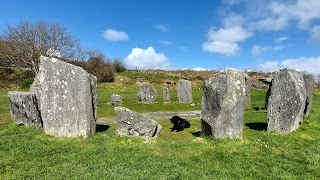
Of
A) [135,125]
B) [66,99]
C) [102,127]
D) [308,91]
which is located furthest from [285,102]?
[66,99]

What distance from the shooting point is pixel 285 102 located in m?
15.8

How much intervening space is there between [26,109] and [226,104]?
9.44 meters

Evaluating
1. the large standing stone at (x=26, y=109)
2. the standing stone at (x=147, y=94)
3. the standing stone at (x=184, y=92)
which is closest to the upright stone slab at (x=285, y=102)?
the large standing stone at (x=26, y=109)

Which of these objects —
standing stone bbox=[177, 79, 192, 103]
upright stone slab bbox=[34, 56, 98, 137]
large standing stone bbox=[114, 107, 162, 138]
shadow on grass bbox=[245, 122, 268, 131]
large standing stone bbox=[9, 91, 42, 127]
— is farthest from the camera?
standing stone bbox=[177, 79, 192, 103]

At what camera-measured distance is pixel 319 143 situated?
1388 cm

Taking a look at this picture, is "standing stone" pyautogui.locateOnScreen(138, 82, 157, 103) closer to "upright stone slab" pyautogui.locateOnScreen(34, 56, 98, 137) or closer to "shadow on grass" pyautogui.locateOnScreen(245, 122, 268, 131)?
"shadow on grass" pyautogui.locateOnScreen(245, 122, 268, 131)

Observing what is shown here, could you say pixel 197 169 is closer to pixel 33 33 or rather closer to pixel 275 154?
pixel 275 154

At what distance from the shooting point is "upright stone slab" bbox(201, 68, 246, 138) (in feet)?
44.8

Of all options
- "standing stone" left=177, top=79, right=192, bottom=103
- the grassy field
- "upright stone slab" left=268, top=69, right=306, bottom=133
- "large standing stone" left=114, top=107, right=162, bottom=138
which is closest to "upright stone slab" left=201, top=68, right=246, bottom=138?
the grassy field

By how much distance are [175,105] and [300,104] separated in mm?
13631

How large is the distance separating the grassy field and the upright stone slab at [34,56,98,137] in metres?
0.54

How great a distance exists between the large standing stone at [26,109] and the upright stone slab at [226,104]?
8197mm

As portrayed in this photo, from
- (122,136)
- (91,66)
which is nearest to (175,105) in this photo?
(122,136)

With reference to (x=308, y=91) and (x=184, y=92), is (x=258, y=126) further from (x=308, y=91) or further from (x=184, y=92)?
(x=184, y=92)
